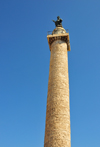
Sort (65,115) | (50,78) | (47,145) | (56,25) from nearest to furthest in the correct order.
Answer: (47,145)
(65,115)
(50,78)
(56,25)

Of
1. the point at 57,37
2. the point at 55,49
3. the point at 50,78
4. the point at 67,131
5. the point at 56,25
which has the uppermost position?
the point at 56,25

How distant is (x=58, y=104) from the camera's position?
11.8 m

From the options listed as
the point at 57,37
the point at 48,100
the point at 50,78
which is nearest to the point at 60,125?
the point at 48,100

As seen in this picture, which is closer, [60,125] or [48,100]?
[60,125]

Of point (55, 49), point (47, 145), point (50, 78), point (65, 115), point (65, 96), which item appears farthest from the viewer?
point (55, 49)

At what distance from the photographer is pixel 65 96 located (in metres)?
12.4

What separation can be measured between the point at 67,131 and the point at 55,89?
2.98 m

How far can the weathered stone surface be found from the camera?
1056 centimetres

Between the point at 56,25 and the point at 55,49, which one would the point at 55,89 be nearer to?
the point at 55,49

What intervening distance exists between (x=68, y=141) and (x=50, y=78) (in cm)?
476

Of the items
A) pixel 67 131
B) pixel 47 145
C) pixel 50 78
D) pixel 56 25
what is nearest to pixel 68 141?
pixel 67 131

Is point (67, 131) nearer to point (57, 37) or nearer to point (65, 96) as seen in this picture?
point (65, 96)

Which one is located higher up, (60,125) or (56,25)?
(56,25)

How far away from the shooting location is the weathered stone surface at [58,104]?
1056cm
